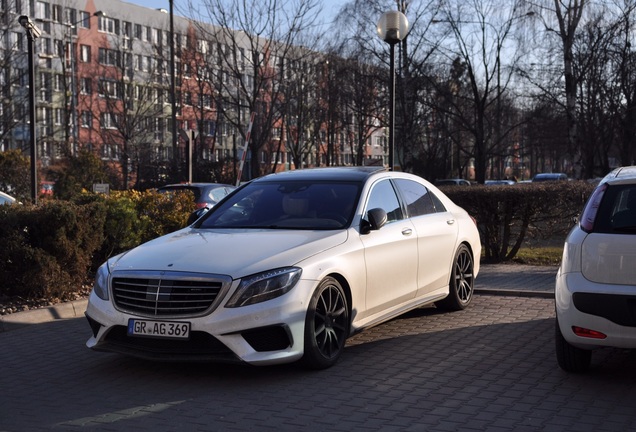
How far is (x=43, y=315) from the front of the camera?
9.18m

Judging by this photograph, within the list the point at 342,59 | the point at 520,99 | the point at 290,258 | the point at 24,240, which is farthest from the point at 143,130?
the point at 290,258

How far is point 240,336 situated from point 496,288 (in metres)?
5.81

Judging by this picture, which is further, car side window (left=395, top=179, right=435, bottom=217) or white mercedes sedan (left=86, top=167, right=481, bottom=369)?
car side window (left=395, top=179, right=435, bottom=217)

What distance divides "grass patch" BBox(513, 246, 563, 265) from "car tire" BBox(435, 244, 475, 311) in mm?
5211

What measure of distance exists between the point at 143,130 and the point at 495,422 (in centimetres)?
5497

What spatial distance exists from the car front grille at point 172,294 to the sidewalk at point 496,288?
2.91 metres

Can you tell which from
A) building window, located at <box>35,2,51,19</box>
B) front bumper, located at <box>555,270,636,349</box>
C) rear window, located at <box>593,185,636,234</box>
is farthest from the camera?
building window, located at <box>35,2,51,19</box>

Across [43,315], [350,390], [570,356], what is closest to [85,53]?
[43,315]

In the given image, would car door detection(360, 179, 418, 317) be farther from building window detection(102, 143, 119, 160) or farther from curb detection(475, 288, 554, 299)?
building window detection(102, 143, 119, 160)

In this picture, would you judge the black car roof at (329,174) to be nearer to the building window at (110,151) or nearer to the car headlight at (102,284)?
the car headlight at (102,284)

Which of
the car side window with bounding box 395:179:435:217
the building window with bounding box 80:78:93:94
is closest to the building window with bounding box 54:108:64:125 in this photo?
the building window with bounding box 80:78:93:94

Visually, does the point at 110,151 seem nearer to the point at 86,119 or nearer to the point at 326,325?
the point at 86,119

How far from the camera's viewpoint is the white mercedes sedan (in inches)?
242

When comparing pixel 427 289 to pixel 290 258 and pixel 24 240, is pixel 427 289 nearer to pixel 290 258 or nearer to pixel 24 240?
pixel 290 258
